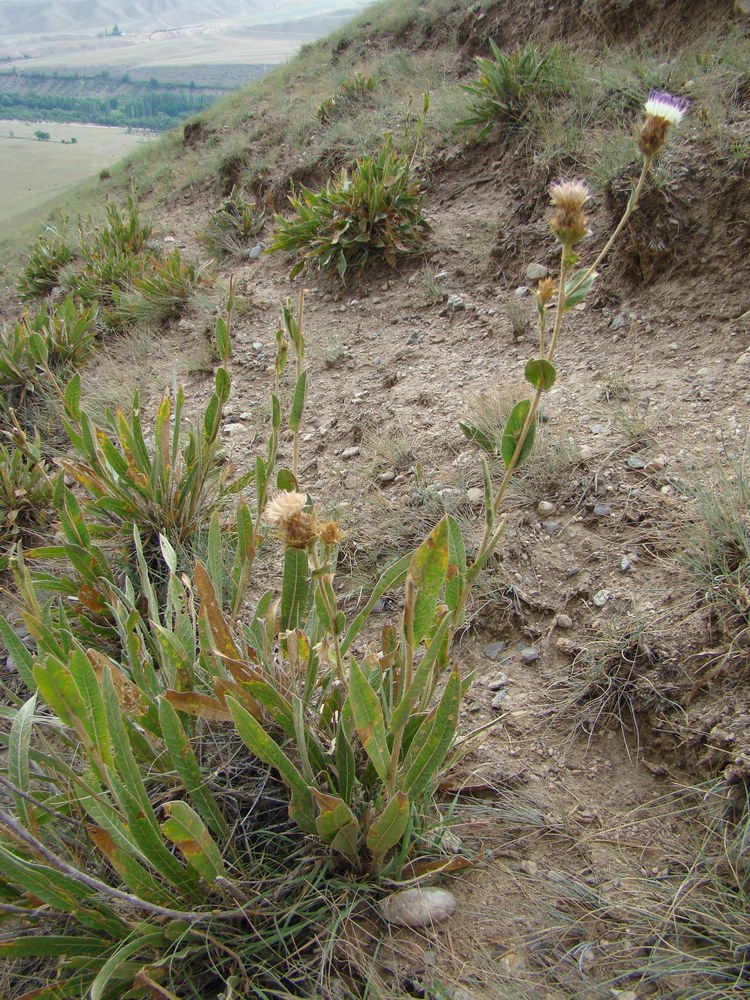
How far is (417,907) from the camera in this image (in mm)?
1249

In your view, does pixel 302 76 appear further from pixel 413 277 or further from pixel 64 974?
pixel 64 974

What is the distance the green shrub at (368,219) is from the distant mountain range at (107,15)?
8211 centimetres

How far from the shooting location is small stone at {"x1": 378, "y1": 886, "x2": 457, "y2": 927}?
1238 mm

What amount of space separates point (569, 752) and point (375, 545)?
0.99 m

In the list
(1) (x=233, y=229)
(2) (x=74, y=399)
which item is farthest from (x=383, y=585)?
(1) (x=233, y=229)

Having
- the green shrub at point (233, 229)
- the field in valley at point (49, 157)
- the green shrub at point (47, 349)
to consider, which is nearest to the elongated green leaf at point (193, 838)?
the green shrub at point (47, 349)

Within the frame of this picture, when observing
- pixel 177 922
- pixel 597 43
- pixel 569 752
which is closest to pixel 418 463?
pixel 569 752

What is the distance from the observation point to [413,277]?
13.0 ft

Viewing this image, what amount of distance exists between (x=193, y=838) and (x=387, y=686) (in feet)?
1.83

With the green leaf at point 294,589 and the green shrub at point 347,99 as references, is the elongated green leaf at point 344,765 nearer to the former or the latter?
the green leaf at point 294,589

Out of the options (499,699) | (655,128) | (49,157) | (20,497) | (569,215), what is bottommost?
(499,699)

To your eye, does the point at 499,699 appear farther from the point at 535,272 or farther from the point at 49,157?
the point at 49,157

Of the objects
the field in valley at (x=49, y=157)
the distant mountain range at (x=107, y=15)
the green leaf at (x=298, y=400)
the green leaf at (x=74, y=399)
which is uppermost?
the distant mountain range at (x=107, y=15)

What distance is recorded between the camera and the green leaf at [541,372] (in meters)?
1.08
